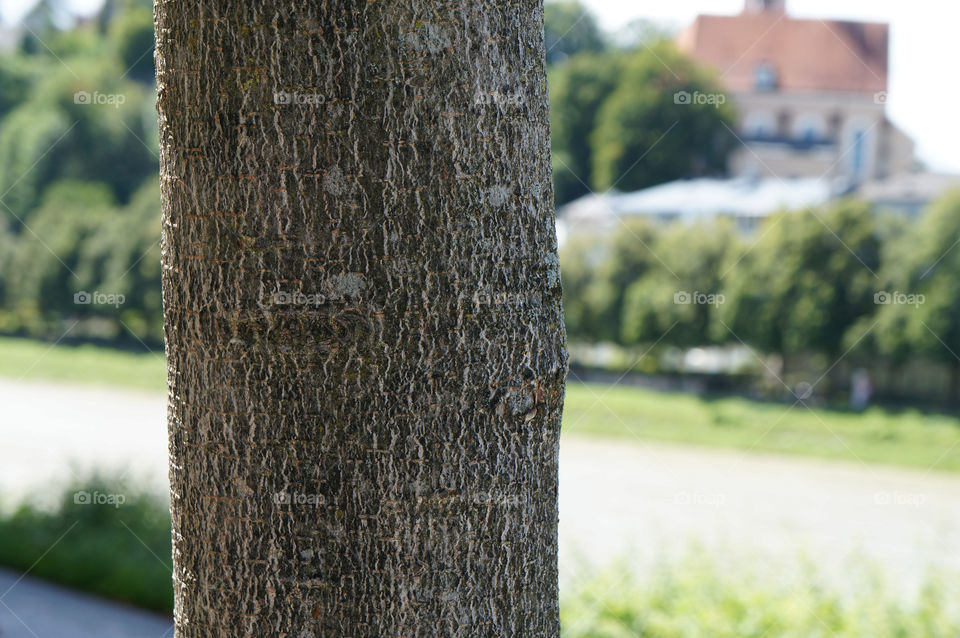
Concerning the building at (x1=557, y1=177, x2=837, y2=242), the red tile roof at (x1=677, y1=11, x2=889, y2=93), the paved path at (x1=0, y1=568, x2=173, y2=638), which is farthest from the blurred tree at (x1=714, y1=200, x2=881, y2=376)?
the red tile roof at (x1=677, y1=11, x2=889, y2=93)

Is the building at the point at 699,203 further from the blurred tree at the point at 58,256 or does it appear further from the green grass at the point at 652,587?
the green grass at the point at 652,587

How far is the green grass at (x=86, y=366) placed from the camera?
843 inches

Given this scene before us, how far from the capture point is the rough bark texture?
108cm

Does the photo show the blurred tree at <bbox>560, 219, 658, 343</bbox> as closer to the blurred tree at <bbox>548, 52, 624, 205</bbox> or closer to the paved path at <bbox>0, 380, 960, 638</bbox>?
the paved path at <bbox>0, 380, 960, 638</bbox>

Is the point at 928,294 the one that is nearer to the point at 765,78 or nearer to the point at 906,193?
the point at 906,193

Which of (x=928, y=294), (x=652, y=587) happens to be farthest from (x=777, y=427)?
(x=652, y=587)

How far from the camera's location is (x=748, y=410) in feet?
61.1

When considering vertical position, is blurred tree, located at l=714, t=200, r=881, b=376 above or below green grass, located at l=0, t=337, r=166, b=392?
above

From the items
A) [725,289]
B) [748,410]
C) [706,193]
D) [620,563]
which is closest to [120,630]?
[620,563]

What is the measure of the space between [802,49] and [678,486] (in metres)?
32.1

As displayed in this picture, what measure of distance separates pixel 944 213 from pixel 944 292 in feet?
5.50

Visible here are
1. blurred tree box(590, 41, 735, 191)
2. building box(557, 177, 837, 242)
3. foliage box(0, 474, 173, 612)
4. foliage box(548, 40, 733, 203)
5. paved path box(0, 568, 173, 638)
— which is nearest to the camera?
paved path box(0, 568, 173, 638)

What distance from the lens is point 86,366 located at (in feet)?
73.3

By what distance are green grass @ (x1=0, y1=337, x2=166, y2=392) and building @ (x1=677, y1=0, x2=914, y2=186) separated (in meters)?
25.7
